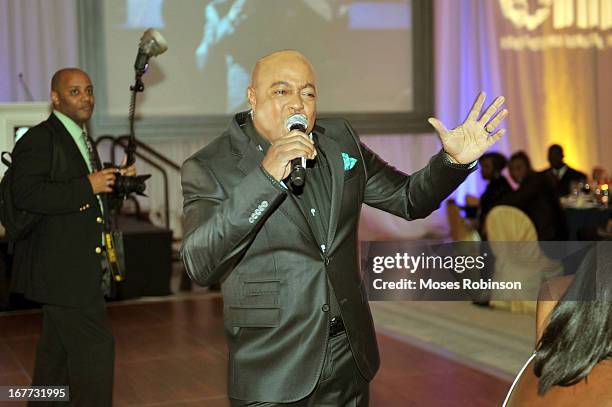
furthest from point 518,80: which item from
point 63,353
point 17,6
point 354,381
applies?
point 354,381

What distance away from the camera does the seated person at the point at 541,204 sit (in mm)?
6977

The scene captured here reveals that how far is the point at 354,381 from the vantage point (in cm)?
225

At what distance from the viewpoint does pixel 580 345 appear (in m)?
1.72

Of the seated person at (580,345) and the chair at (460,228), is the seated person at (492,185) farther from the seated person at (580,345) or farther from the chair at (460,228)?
the seated person at (580,345)

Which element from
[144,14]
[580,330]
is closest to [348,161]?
[580,330]

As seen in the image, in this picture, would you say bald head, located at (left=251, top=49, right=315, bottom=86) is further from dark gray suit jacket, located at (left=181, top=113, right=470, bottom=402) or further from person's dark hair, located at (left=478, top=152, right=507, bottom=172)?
person's dark hair, located at (left=478, top=152, right=507, bottom=172)

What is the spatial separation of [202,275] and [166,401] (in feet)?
9.48

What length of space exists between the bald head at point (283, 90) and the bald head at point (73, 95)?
75.7 inches

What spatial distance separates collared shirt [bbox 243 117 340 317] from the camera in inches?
86.0

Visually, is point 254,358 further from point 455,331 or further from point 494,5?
point 494,5

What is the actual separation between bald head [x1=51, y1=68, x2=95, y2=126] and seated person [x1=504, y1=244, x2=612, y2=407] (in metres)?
2.64

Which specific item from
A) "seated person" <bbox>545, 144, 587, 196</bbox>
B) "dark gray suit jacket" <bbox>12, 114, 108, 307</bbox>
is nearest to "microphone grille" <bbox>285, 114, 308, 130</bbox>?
"dark gray suit jacket" <bbox>12, 114, 108, 307</bbox>

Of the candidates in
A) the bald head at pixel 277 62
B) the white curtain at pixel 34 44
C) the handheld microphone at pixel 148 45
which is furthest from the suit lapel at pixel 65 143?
the white curtain at pixel 34 44

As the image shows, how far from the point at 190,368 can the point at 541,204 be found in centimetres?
325
